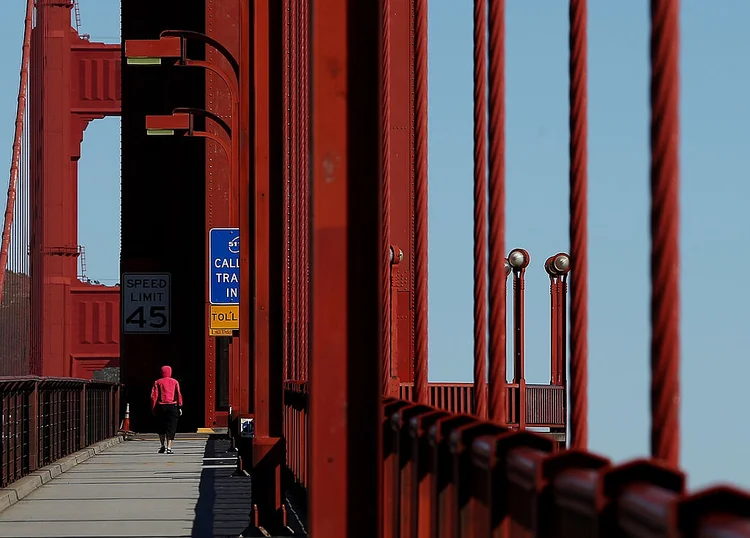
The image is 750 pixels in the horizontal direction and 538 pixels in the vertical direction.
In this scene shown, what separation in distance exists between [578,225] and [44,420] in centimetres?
1623

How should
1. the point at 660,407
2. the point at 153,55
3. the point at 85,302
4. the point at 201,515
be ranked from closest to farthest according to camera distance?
1. the point at 660,407
2. the point at 201,515
3. the point at 153,55
4. the point at 85,302

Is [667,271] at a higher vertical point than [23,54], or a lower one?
lower

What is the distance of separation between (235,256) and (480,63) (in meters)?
20.2

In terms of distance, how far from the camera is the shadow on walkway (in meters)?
12.0

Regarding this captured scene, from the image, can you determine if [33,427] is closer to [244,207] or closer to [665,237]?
[244,207]

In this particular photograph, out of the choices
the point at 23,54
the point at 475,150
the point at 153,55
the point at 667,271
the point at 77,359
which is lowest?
the point at 77,359

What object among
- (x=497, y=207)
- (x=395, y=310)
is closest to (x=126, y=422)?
(x=395, y=310)

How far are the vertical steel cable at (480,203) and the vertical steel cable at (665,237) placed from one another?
2475 millimetres

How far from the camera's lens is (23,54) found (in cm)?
4769

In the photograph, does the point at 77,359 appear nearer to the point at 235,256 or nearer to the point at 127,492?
the point at 235,256

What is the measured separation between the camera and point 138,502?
583 inches

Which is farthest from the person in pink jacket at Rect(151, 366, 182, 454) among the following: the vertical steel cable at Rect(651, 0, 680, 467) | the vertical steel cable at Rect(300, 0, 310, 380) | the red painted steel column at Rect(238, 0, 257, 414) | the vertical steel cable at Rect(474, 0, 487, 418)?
the vertical steel cable at Rect(651, 0, 680, 467)

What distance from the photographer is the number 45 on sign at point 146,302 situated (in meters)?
32.1

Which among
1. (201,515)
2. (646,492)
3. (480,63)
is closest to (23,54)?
(201,515)
